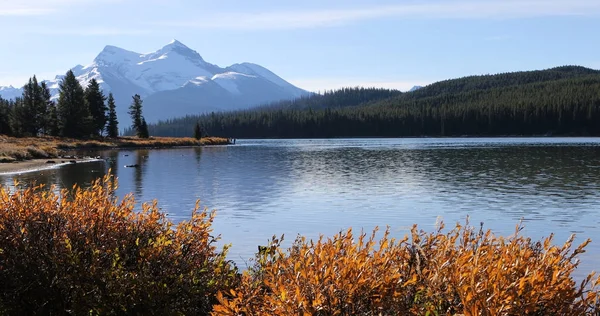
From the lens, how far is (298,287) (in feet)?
14.9

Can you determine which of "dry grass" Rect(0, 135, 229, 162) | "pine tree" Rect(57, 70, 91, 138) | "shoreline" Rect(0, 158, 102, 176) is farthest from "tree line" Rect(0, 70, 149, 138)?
"shoreline" Rect(0, 158, 102, 176)

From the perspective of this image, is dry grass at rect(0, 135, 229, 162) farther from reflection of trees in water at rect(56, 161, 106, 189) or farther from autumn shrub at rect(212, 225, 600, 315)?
autumn shrub at rect(212, 225, 600, 315)

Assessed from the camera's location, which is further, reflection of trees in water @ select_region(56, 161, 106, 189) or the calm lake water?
reflection of trees in water @ select_region(56, 161, 106, 189)

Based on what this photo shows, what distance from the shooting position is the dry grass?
225 ft

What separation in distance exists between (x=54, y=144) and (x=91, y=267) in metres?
104

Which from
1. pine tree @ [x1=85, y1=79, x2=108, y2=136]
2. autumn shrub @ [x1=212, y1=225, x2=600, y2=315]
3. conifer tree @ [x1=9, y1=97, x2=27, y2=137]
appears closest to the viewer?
autumn shrub @ [x1=212, y1=225, x2=600, y2=315]

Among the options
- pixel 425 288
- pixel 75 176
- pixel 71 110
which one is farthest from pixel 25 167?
pixel 71 110

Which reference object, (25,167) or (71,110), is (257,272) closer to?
(25,167)

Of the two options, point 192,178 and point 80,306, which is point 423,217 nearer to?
point 80,306

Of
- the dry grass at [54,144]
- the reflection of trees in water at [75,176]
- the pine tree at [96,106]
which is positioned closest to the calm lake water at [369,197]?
the reflection of trees in water at [75,176]

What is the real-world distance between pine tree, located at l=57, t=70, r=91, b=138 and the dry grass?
4.41 meters

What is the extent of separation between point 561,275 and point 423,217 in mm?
23871

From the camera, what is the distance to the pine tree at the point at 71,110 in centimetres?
11644

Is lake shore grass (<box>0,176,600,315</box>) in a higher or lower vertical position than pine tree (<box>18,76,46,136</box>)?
lower
